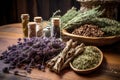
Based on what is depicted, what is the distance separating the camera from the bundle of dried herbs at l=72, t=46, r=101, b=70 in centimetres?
103

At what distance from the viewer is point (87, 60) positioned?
1048 mm

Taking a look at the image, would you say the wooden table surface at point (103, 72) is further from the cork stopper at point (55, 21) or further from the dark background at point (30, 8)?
the dark background at point (30, 8)

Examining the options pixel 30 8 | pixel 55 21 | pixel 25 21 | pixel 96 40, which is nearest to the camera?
pixel 96 40

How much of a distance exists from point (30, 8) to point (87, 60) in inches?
75.7

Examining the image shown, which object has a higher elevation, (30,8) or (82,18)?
(82,18)

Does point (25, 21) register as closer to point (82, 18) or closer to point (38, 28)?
point (38, 28)

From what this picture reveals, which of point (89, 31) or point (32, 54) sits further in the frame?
point (89, 31)

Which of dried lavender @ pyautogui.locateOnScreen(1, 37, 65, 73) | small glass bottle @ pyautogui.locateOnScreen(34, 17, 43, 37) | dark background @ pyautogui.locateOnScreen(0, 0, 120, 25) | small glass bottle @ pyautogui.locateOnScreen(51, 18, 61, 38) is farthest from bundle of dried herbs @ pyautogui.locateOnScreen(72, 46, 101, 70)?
dark background @ pyautogui.locateOnScreen(0, 0, 120, 25)

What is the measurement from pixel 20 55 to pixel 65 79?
320mm

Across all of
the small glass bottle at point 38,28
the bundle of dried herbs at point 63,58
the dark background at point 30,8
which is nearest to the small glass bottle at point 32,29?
the small glass bottle at point 38,28

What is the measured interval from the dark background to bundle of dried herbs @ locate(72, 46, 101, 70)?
61.9 inches

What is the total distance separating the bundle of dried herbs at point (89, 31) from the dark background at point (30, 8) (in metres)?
1.26

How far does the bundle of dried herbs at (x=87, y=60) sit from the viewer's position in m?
1.03

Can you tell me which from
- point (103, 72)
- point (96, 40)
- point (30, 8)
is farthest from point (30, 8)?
point (103, 72)
